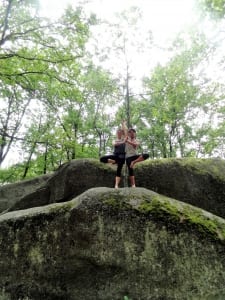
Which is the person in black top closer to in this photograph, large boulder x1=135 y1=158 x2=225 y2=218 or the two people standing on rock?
the two people standing on rock

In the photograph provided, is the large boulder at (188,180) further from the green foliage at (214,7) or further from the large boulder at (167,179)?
the green foliage at (214,7)

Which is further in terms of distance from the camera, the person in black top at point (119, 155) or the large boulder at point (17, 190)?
the large boulder at point (17, 190)

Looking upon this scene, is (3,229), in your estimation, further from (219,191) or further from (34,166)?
(34,166)

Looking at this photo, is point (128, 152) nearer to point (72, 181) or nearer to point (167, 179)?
point (167, 179)

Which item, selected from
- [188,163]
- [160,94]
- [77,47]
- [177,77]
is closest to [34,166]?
[160,94]

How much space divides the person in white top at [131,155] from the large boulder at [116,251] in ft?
4.23

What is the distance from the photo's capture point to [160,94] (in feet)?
68.6

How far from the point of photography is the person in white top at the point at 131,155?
798 cm

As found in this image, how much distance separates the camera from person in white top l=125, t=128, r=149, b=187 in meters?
7.98

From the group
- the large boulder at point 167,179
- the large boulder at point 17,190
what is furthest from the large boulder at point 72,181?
the large boulder at point 17,190

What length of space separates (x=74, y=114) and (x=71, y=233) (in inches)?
729

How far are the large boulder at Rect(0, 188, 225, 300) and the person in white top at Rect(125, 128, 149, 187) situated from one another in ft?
4.23

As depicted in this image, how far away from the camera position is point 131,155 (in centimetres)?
803

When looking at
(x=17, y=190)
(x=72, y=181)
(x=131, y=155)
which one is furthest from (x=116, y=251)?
(x=17, y=190)
